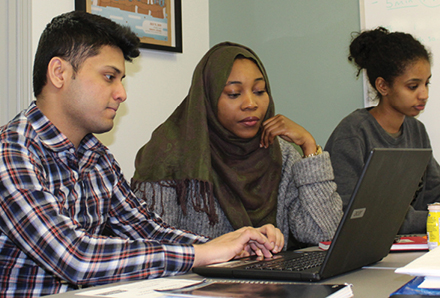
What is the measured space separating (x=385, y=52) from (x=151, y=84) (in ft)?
3.78

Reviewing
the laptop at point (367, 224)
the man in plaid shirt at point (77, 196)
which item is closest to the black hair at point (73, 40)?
the man in plaid shirt at point (77, 196)

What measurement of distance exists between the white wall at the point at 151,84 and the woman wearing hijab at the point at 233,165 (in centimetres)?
59

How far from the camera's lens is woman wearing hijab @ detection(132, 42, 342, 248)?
1579 mm

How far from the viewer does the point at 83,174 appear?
117 centimetres

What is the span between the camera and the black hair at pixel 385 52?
199 cm

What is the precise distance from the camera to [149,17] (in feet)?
7.86

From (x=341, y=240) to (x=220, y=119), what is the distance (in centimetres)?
104

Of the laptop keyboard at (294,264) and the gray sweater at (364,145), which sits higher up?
the gray sweater at (364,145)

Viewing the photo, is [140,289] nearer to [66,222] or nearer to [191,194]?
[66,222]

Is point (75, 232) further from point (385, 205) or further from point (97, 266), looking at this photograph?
point (385, 205)

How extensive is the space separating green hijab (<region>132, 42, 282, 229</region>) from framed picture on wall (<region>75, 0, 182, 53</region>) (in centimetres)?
68

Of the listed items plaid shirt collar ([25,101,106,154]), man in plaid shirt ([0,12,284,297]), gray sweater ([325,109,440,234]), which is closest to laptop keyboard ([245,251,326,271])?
man in plaid shirt ([0,12,284,297])

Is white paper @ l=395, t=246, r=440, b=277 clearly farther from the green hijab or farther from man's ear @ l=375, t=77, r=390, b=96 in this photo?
man's ear @ l=375, t=77, r=390, b=96

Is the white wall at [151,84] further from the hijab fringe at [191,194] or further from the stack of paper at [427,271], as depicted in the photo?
the stack of paper at [427,271]
